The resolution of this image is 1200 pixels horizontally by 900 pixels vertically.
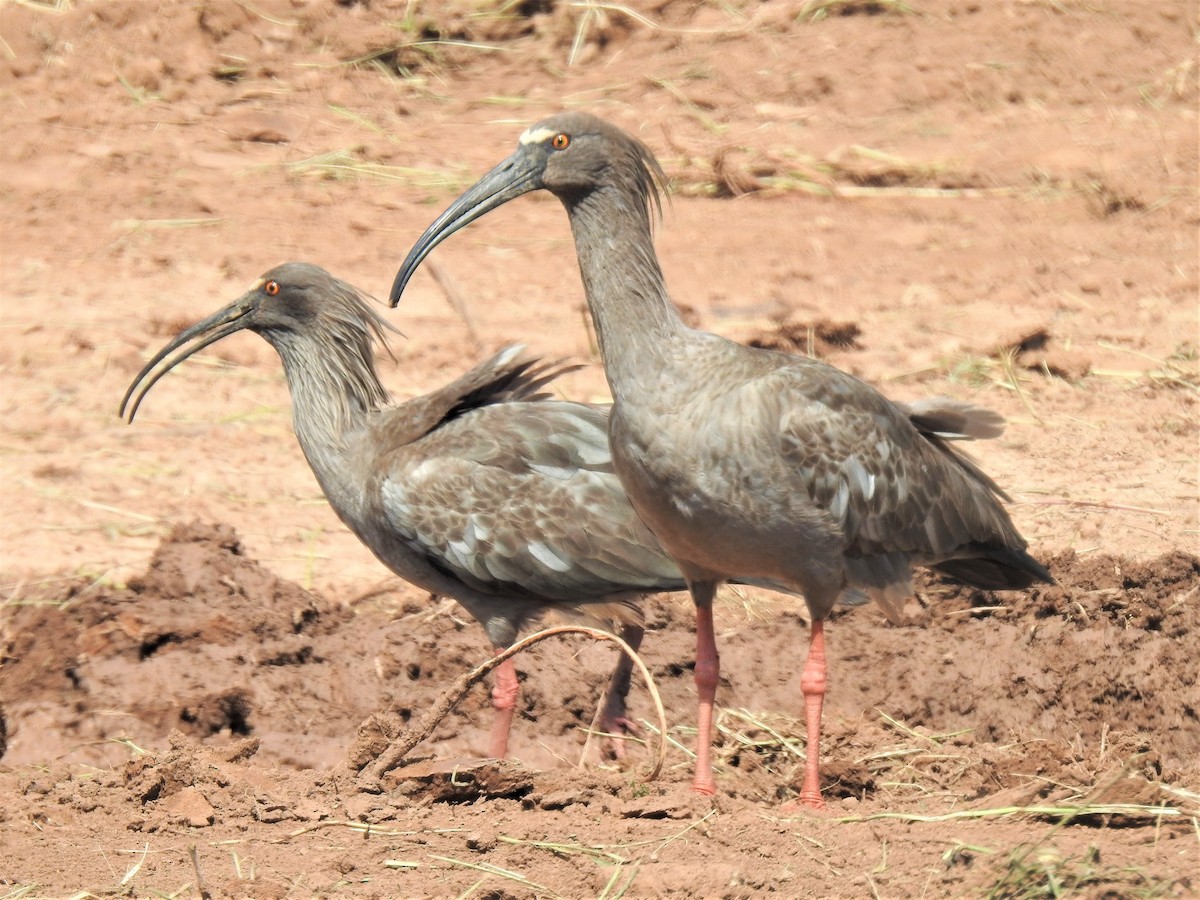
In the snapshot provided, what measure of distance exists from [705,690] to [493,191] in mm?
1912

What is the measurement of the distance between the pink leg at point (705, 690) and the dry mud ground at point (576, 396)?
270 mm

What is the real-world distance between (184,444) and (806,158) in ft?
19.4

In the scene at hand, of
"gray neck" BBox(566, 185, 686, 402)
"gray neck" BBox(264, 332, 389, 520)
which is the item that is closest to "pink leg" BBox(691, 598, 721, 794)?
"gray neck" BBox(566, 185, 686, 402)

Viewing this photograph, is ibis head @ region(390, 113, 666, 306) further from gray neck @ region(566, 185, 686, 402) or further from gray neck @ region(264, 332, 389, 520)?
gray neck @ region(264, 332, 389, 520)

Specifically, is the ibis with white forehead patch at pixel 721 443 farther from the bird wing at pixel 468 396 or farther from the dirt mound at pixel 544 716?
the bird wing at pixel 468 396

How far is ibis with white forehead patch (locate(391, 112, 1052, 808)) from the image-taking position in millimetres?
5406

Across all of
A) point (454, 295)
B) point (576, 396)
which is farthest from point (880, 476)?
point (454, 295)

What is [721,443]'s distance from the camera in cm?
537

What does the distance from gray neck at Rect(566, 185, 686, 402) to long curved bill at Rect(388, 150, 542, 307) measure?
228 millimetres

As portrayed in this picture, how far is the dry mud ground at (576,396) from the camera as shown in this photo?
202 inches

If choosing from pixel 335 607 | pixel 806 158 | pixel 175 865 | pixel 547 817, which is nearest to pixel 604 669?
pixel 335 607

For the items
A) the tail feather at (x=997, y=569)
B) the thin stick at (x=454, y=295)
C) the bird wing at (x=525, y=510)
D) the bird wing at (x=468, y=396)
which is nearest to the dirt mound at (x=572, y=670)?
the tail feather at (x=997, y=569)

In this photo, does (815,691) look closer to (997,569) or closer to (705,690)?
(705,690)

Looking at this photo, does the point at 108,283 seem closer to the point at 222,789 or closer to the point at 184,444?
the point at 184,444
